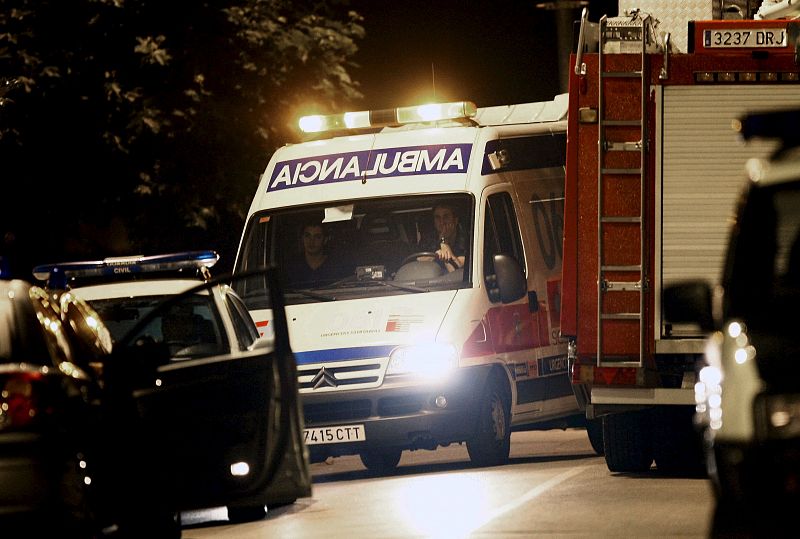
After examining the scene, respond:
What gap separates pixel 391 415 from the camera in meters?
14.3

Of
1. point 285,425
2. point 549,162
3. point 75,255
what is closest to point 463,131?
point 549,162

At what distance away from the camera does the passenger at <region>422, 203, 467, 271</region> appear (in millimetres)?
14891

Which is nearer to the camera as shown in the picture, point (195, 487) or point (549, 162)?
point (195, 487)

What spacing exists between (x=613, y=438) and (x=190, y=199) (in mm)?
17120

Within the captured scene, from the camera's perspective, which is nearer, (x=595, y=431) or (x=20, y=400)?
(x=20, y=400)

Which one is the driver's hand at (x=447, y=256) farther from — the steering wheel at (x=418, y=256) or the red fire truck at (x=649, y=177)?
the red fire truck at (x=649, y=177)

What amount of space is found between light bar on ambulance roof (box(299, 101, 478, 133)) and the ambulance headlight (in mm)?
2256

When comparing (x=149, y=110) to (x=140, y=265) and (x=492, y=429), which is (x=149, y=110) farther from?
(x=140, y=265)

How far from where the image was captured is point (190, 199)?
30297 mm

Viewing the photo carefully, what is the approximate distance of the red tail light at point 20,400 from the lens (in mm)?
8141

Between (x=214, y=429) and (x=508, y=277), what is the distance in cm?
579

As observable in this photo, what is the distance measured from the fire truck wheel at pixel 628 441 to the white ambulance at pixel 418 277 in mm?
1100

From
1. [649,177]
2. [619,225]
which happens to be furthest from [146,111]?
[649,177]

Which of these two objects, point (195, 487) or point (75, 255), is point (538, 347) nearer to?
point (195, 487)
